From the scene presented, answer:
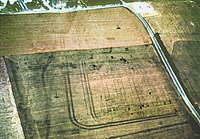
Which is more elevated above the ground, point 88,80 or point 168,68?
point 88,80

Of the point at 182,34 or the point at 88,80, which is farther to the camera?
the point at 182,34

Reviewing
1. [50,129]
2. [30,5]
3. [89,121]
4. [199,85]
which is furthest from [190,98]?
[30,5]

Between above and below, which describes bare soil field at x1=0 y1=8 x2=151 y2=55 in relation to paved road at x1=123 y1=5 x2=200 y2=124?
above

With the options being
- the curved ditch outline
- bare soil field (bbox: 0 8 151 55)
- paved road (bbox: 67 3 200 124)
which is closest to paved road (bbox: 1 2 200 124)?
paved road (bbox: 67 3 200 124)

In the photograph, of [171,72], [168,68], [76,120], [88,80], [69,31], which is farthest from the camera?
[69,31]

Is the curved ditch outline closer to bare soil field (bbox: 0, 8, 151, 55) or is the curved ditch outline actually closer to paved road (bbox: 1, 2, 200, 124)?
paved road (bbox: 1, 2, 200, 124)

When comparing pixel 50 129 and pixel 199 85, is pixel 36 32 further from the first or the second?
pixel 199 85

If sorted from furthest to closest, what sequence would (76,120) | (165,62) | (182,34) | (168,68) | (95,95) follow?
(182,34) → (165,62) → (168,68) → (95,95) → (76,120)

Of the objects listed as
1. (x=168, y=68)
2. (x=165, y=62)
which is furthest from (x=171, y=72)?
(x=165, y=62)

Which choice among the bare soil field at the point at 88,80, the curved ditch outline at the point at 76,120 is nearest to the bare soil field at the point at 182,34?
the bare soil field at the point at 88,80

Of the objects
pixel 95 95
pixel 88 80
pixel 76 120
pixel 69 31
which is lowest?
pixel 76 120

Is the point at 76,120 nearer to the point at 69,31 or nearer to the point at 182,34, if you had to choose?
the point at 69,31

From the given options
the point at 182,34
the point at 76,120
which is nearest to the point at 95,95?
the point at 76,120
